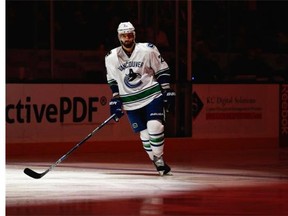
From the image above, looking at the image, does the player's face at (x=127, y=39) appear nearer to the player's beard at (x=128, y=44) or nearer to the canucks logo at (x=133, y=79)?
the player's beard at (x=128, y=44)

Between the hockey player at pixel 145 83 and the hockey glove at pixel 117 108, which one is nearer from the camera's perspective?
the hockey player at pixel 145 83

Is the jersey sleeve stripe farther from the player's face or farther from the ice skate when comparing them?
the ice skate

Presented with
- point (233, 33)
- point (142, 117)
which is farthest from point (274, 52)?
point (142, 117)

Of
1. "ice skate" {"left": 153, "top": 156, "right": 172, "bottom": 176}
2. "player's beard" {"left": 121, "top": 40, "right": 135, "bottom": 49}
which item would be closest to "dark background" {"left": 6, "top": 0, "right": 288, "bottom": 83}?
"player's beard" {"left": 121, "top": 40, "right": 135, "bottom": 49}

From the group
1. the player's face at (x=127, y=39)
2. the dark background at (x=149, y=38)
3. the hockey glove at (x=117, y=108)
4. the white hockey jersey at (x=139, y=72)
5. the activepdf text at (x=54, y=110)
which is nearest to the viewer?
the player's face at (x=127, y=39)

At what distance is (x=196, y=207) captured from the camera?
7.82m

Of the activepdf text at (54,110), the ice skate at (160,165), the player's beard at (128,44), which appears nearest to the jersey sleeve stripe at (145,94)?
the player's beard at (128,44)

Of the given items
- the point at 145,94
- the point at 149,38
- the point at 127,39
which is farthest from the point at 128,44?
the point at 149,38

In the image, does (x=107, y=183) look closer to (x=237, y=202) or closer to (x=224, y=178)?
(x=224, y=178)

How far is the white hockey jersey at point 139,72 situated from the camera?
10.6 metres

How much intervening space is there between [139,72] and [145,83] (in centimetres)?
14

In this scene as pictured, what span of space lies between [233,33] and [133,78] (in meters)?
6.07

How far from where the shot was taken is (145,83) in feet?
35.0

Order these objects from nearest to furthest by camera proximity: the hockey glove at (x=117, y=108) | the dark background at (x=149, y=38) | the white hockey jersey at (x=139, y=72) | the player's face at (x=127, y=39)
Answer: the player's face at (x=127, y=39)
the white hockey jersey at (x=139, y=72)
the hockey glove at (x=117, y=108)
the dark background at (x=149, y=38)
